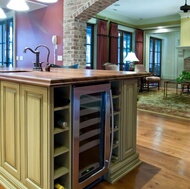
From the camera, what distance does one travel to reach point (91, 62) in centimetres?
793

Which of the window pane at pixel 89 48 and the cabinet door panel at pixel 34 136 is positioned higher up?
the window pane at pixel 89 48

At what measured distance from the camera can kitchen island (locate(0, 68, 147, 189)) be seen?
1.51 m

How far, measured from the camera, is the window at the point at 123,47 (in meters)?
9.09

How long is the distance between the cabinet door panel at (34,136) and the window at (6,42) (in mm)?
6850

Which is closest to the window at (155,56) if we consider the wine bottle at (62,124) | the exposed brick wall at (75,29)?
the exposed brick wall at (75,29)

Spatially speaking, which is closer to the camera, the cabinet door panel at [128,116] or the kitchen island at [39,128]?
the kitchen island at [39,128]

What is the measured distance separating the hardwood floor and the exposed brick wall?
7.57 feet

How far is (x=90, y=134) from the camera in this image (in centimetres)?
187

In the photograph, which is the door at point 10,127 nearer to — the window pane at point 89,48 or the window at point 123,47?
the window pane at point 89,48

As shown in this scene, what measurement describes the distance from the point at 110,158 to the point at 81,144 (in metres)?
0.42

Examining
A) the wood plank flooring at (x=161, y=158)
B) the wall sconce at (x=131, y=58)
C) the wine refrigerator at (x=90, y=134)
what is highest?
the wall sconce at (x=131, y=58)

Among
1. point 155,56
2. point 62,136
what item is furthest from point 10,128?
point 155,56

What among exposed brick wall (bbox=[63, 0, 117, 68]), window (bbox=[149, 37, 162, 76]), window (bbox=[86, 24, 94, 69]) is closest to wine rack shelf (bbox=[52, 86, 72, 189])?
exposed brick wall (bbox=[63, 0, 117, 68])

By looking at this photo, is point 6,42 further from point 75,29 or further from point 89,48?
point 75,29
